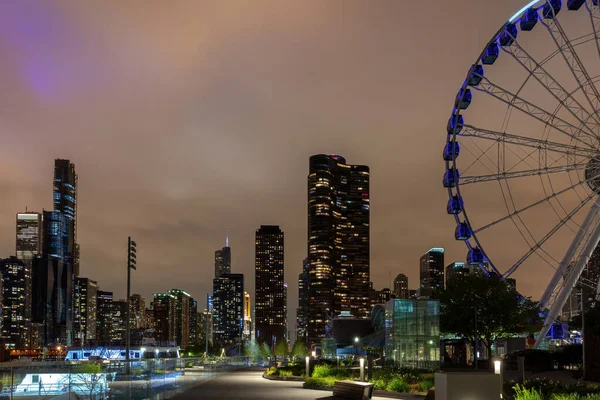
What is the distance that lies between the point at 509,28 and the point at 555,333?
2539 cm

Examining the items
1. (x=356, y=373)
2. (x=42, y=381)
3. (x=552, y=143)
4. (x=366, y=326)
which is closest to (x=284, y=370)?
(x=356, y=373)

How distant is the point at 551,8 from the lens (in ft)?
142

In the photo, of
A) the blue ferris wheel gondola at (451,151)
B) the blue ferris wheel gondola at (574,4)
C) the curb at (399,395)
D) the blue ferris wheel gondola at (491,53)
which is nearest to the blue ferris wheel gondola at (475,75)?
the blue ferris wheel gondola at (491,53)

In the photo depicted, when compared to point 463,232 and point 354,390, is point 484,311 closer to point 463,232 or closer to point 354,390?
point 463,232

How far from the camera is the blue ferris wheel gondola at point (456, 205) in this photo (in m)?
51.2

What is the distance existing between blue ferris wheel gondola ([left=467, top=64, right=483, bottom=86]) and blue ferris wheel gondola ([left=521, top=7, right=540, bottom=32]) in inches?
168

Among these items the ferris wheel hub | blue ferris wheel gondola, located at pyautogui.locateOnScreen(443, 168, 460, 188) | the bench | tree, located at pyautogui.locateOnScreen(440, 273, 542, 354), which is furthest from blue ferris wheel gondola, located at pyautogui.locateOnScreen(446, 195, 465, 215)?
the bench

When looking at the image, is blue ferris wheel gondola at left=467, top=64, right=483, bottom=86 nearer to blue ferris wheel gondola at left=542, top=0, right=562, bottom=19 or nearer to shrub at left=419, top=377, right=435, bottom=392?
blue ferris wheel gondola at left=542, top=0, right=562, bottom=19

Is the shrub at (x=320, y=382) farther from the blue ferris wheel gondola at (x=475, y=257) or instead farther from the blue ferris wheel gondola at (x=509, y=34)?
the blue ferris wheel gondola at (x=509, y=34)

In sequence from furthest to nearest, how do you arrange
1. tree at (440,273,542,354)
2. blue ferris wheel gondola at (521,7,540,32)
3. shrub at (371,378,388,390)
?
tree at (440,273,542,354)
blue ferris wheel gondola at (521,7,540,32)
shrub at (371,378,388,390)

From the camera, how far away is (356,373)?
144ft

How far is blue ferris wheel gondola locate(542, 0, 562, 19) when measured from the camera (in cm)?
4341

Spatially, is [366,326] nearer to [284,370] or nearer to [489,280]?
[489,280]

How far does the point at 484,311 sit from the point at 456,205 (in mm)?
23502
